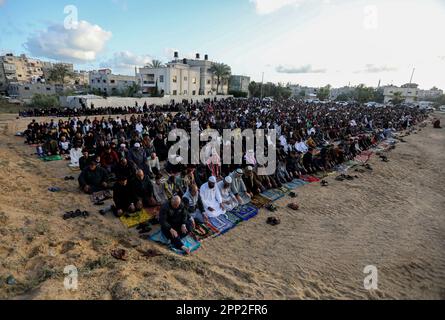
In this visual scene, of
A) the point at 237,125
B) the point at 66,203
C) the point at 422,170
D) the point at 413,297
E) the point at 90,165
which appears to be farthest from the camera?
the point at 237,125

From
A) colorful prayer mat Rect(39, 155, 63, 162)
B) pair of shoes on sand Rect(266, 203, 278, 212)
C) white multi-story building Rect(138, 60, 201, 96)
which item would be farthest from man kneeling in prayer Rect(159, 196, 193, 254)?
white multi-story building Rect(138, 60, 201, 96)

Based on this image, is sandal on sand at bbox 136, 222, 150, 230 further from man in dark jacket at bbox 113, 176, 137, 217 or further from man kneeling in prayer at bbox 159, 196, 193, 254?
man kneeling in prayer at bbox 159, 196, 193, 254

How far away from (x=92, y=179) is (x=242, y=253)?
4526mm

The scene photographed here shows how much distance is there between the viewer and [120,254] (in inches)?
153

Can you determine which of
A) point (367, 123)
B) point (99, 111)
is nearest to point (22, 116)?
point (99, 111)

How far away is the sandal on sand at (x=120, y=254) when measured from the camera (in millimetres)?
3855

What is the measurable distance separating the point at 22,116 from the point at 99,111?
5.66 metres

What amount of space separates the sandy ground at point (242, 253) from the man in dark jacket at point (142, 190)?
76 cm

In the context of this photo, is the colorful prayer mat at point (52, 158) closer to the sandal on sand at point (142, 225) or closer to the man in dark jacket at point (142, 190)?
the man in dark jacket at point (142, 190)

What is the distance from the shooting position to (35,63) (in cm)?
6253

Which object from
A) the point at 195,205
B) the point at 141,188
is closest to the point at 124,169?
the point at 141,188

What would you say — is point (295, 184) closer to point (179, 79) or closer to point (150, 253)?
point (150, 253)

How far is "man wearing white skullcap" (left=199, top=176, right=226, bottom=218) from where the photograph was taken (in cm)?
545
